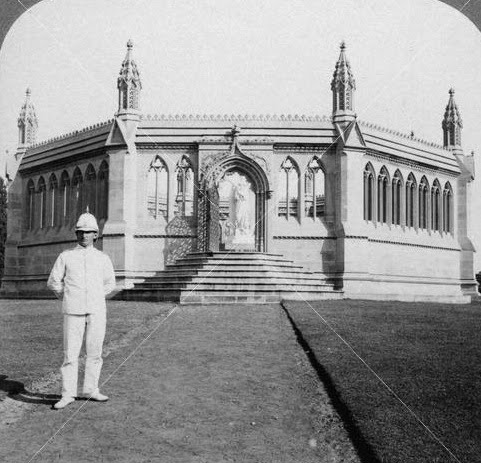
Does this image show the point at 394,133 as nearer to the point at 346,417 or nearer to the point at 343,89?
the point at 343,89

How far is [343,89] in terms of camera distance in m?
32.2

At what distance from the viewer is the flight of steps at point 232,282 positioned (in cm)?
2311

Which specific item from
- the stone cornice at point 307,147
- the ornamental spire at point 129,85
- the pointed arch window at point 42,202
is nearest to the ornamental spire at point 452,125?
the stone cornice at point 307,147

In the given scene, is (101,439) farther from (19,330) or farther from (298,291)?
(298,291)

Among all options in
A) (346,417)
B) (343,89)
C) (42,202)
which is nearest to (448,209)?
(343,89)

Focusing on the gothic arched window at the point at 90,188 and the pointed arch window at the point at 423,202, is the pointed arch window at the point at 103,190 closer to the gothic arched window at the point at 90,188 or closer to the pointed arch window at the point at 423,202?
the gothic arched window at the point at 90,188

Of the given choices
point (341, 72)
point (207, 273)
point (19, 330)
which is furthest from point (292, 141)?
point (19, 330)

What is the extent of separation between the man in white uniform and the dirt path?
435 millimetres

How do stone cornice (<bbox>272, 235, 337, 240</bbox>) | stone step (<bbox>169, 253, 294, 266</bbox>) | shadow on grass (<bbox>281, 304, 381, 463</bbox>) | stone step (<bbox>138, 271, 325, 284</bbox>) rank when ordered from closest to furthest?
shadow on grass (<bbox>281, 304, 381, 463</bbox>) < stone step (<bbox>138, 271, 325, 284</bbox>) < stone step (<bbox>169, 253, 294, 266</bbox>) < stone cornice (<bbox>272, 235, 337, 240</bbox>)

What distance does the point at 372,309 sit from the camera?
19234 mm

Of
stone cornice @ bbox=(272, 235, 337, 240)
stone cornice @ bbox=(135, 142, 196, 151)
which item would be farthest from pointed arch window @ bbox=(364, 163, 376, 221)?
stone cornice @ bbox=(135, 142, 196, 151)

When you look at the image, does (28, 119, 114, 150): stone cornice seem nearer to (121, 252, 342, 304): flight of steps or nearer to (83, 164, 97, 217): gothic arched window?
(83, 164, 97, 217): gothic arched window

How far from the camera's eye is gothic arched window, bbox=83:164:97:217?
34.4m

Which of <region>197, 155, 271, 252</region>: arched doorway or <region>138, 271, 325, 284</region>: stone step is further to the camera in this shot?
<region>197, 155, 271, 252</region>: arched doorway
